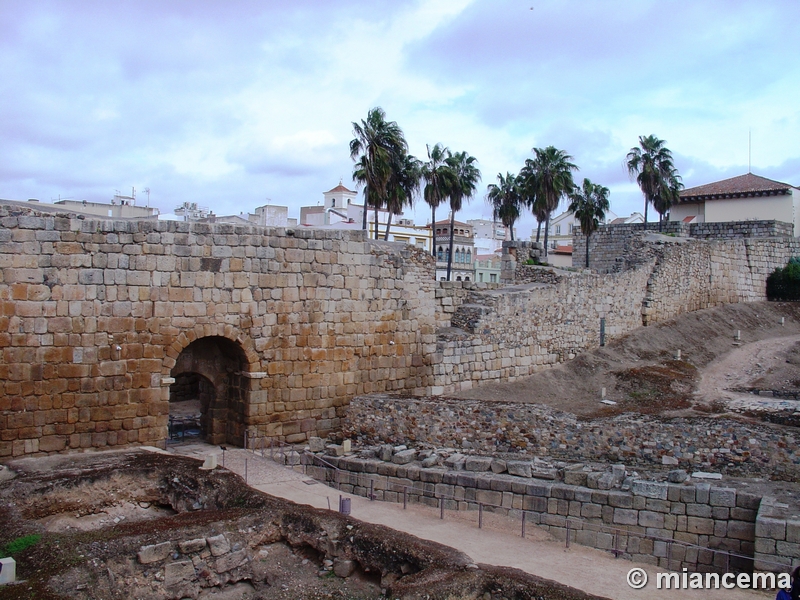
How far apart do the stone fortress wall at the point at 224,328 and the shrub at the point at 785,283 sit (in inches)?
736

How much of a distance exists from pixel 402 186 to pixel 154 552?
31.1m

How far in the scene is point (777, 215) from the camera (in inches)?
1633

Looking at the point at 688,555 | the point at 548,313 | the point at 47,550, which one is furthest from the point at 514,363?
the point at 47,550

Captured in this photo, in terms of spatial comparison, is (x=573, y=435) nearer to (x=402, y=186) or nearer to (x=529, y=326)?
(x=529, y=326)

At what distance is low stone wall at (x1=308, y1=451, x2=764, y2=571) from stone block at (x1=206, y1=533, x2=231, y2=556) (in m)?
4.24

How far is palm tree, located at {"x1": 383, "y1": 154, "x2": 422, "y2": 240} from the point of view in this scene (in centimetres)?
3825

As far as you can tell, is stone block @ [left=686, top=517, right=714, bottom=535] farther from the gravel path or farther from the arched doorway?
the arched doorway

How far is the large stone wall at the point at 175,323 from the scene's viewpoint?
46.4 feet

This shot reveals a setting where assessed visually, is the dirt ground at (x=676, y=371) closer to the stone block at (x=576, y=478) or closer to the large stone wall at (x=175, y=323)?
the large stone wall at (x=175, y=323)

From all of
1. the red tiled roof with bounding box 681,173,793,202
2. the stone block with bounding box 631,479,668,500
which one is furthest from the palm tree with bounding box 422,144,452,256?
the stone block with bounding box 631,479,668,500

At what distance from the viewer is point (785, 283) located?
119 ft

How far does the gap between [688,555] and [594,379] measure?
13.2 metres

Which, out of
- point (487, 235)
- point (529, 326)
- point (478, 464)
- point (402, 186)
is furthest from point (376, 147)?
point (487, 235)

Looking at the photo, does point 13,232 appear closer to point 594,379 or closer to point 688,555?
point 688,555
